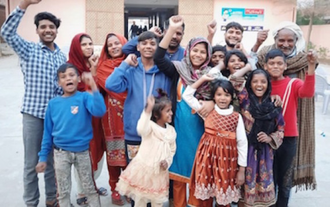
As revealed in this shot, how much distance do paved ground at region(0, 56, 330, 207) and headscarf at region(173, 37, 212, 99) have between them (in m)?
1.47

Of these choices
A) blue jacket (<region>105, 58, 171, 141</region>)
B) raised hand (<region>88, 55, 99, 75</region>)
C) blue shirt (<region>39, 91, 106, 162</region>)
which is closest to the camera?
blue shirt (<region>39, 91, 106, 162</region>)

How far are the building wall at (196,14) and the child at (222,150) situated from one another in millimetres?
13966

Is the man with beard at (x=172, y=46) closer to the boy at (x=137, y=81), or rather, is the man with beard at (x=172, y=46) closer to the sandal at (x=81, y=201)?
the boy at (x=137, y=81)

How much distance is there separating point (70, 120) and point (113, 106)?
1.90 feet

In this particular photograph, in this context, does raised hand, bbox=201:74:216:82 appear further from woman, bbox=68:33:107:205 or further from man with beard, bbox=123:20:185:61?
woman, bbox=68:33:107:205

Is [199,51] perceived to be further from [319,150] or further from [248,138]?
[319,150]

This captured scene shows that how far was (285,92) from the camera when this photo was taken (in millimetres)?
2652

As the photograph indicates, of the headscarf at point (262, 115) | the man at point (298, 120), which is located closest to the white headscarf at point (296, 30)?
the man at point (298, 120)

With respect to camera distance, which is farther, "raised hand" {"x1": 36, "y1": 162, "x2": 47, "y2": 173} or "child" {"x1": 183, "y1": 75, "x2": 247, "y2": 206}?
"raised hand" {"x1": 36, "y1": 162, "x2": 47, "y2": 173}

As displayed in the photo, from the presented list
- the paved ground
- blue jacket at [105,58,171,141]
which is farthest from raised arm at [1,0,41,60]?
the paved ground

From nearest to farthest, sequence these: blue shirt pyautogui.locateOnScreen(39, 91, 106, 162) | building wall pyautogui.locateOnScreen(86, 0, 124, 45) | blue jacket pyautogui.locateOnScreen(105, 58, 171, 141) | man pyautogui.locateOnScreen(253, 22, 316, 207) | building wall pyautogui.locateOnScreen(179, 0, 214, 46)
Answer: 1. blue shirt pyautogui.locateOnScreen(39, 91, 106, 162)
2. blue jacket pyautogui.locateOnScreen(105, 58, 171, 141)
3. man pyautogui.locateOnScreen(253, 22, 316, 207)
4. building wall pyautogui.locateOnScreen(86, 0, 124, 45)
5. building wall pyautogui.locateOnScreen(179, 0, 214, 46)

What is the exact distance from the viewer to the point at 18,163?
413 cm

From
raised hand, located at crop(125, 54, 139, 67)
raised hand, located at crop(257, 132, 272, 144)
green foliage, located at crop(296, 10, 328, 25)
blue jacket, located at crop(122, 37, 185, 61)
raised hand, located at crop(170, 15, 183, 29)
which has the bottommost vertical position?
raised hand, located at crop(257, 132, 272, 144)

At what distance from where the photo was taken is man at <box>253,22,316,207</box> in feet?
9.17
